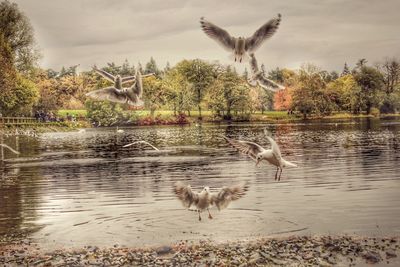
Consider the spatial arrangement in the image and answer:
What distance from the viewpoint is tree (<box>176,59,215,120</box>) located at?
160 meters

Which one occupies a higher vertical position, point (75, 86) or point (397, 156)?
point (75, 86)

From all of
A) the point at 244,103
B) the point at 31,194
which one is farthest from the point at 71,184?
the point at 244,103

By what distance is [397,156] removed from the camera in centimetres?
5178

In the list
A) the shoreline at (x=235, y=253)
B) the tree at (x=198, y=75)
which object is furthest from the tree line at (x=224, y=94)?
the shoreline at (x=235, y=253)

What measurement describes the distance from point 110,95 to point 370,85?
164302 millimetres

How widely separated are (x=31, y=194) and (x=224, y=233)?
51.3ft

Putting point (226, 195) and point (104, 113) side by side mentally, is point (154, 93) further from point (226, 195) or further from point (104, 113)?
point (226, 195)

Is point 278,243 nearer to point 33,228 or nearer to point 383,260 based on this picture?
point 383,260

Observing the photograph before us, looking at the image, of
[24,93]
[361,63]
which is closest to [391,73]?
[361,63]

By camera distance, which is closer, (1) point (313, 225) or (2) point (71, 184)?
(1) point (313, 225)

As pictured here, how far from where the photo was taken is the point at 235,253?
1903 centimetres

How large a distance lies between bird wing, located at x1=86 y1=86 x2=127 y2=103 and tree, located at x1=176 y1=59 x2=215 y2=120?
466ft

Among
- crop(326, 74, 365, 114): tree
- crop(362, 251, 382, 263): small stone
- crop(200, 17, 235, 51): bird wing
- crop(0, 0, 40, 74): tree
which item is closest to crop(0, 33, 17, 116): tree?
crop(0, 0, 40, 74): tree

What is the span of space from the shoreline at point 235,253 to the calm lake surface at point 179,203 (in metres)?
1.01
